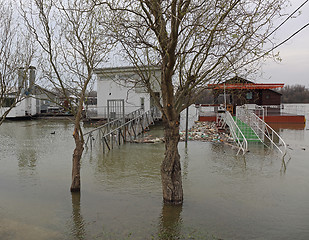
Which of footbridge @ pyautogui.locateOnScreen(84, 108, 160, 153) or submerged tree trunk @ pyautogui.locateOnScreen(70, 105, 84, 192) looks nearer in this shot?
submerged tree trunk @ pyautogui.locateOnScreen(70, 105, 84, 192)

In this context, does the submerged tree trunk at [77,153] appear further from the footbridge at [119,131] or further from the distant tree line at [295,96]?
the distant tree line at [295,96]

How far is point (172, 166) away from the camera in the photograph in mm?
5090

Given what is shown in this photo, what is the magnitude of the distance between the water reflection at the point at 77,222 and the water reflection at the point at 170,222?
1204 mm

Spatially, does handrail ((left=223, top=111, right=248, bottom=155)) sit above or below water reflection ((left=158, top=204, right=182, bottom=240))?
above

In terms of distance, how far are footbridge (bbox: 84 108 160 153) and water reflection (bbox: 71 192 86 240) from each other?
5.66 metres

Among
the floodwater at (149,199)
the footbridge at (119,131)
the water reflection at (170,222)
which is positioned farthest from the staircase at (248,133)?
the water reflection at (170,222)

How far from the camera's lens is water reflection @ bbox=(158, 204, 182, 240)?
4.14m

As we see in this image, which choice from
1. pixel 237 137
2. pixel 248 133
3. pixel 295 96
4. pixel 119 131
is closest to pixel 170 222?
pixel 237 137

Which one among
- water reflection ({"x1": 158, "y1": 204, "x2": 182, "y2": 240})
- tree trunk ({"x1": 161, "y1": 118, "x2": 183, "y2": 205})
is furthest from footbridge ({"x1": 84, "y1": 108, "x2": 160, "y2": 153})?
water reflection ({"x1": 158, "y1": 204, "x2": 182, "y2": 240})

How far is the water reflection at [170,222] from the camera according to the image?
4.14m

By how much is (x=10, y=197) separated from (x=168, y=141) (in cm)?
355

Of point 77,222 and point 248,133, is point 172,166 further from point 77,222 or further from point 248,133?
point 248,133

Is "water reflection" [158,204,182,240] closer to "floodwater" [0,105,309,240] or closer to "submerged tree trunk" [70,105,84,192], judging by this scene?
"floodwater" [0,105,309,240]

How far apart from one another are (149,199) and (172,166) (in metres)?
1.07
